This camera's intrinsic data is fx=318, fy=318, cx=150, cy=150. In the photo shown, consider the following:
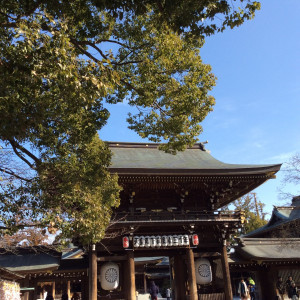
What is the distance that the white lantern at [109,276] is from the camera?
1344 centimetres

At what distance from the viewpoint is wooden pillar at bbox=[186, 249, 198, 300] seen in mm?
13219

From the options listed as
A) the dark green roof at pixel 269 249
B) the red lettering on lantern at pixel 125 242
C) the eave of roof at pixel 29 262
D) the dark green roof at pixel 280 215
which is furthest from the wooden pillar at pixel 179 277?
the dark green roof at pixel 280 215

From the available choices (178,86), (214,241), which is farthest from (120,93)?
(214,241)

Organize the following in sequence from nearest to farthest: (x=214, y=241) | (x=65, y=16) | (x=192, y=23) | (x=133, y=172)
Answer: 1. (x=192, y=23)
2. (x=65, y=16)
3. (x=133, y=172)
4. (x=214, y=241)

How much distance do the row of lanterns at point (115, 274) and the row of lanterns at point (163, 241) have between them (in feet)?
4.40

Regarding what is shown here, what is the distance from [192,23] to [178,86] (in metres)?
2.67

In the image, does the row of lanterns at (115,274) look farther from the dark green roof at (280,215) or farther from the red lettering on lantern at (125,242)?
the dark green roof at (280,215)

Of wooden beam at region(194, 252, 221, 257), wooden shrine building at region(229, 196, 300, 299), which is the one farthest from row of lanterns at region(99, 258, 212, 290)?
wooden shrine building at region(229, 196, 300, 299)

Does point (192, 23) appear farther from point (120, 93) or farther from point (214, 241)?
point (214, 241)

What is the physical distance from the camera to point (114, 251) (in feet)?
45.4

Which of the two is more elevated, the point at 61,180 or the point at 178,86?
the point at 178,86

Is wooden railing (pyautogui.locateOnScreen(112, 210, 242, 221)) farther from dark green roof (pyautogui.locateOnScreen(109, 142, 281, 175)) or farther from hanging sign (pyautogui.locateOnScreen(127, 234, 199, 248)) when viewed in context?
dark green roof (pyautogui.locateOnScreen(109, 142, 281, 175))

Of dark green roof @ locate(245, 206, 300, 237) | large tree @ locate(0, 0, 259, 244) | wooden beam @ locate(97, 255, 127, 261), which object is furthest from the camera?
dark green roof @ locate(245, 206, 300, 237)

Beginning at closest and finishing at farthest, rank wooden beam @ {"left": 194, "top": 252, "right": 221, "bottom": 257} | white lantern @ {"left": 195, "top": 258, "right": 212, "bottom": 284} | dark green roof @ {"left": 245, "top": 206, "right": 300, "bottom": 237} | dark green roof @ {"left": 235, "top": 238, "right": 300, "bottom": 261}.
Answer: white lantern @ {"left": 195, "top": 258, "right": 212, "bottom": 284}, wooden beam @ {"left": 194, "top": 252, "right": 221, "bottom": 257}, dark green roof @ {"left": 235, "top": 238, "right": 300, "bottom": 261}, dark green roof @ {"left": 245, "top": 206, "right": 300, "bottom": 237}
